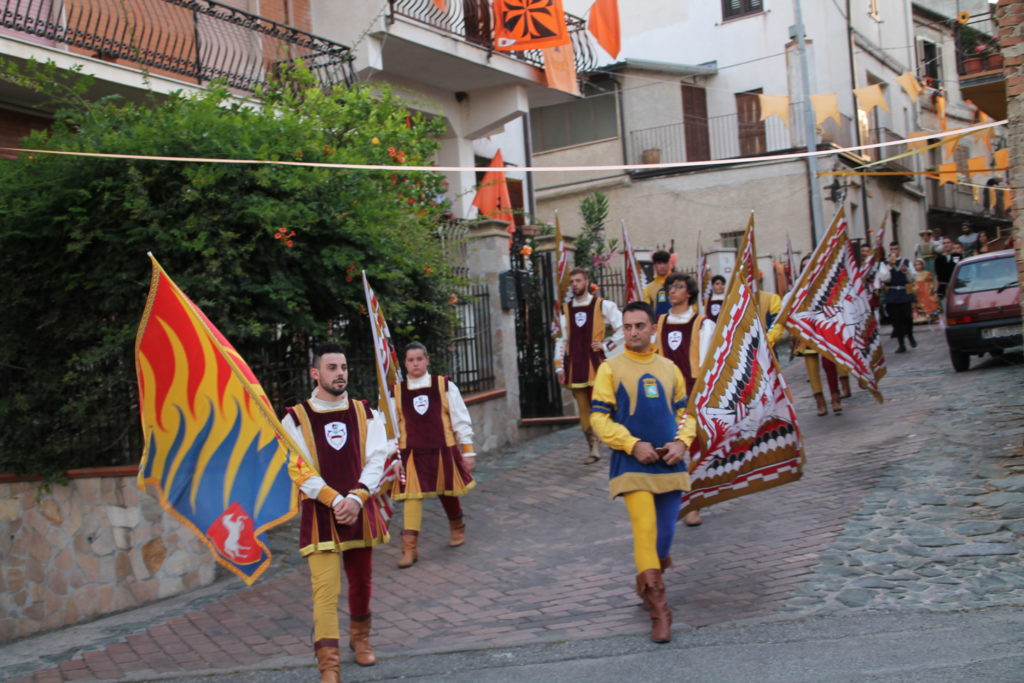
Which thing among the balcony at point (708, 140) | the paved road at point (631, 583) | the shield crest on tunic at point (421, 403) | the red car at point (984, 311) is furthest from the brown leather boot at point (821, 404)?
the balcony at point (708, 140)

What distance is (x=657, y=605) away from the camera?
19.2 ft

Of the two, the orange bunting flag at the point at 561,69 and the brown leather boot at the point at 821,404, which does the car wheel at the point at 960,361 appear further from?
the orange bunting flag at the point at 561,69

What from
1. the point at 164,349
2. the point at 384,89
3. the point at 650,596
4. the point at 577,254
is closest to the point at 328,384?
the point at 164,349

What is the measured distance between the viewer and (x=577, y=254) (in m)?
17.1

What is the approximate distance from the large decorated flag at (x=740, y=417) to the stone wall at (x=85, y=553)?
408 cm

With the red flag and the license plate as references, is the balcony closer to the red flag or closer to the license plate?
the red flag

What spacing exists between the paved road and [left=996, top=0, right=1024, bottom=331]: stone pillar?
1.93 m

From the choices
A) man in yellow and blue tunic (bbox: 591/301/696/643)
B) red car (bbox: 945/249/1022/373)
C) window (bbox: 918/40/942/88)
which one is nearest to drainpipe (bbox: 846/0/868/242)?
window (bbox: 918/40/942/88)

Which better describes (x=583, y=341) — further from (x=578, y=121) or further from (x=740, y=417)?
(x=578, y=121)

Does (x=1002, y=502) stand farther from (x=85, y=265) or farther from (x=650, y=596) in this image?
(x=85, y=265)

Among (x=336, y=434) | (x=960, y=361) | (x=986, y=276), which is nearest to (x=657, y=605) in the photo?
(x=336, y=434)

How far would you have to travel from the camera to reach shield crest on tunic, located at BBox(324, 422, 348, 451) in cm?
595

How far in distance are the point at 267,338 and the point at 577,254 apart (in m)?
8.52

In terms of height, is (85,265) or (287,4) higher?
(287,4)
